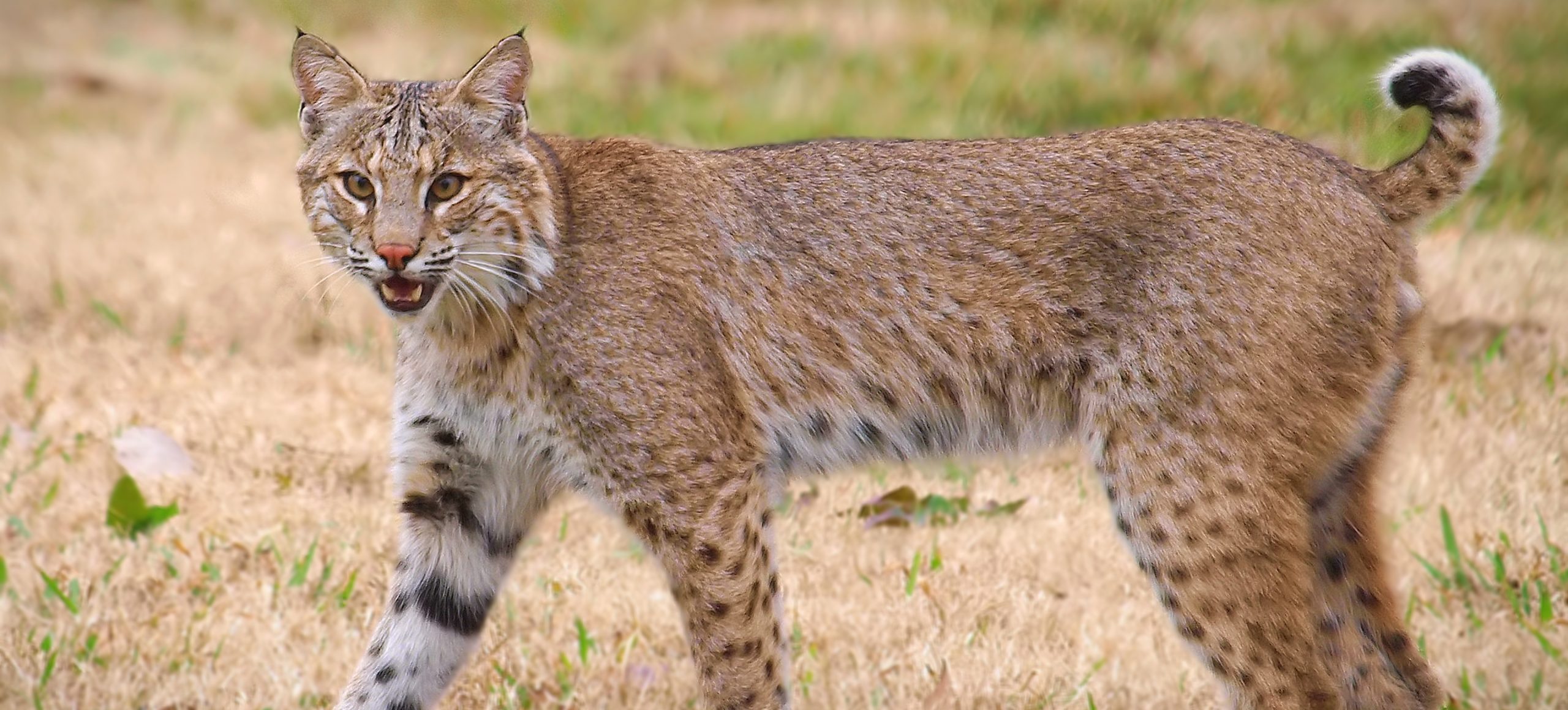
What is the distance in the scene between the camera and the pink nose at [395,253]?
3586 mm

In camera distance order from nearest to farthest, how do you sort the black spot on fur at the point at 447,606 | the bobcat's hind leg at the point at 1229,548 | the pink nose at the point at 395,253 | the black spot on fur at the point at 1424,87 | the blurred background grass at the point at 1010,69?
the pink nose at the point at 395,253 → the bobcat's hind leg at the point at 1229,548 → the black spot on fur at the point at 1424,87 → the black spot on fur at the point at 447,606 → the blurred background grass at the point at 1010,69

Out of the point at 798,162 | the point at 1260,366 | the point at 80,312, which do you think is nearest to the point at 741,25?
the point at 80,312

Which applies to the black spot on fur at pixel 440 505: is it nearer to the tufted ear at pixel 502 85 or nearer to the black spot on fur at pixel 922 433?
the tufted ear at pixel 502 85

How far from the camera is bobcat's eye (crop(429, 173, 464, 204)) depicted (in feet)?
12.2

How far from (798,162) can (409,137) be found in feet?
3.27

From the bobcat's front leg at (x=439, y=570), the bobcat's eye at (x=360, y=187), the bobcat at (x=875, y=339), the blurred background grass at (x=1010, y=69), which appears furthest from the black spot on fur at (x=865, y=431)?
the blurred background grass at (x=1010, y=69)

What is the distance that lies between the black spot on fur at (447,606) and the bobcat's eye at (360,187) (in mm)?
920

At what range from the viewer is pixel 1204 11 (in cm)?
1023

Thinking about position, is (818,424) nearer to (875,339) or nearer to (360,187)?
(875,339)

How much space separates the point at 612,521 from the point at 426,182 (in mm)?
1255

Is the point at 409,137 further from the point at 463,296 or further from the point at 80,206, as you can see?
the point at 80,206

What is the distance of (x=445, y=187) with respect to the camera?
12.2 ft

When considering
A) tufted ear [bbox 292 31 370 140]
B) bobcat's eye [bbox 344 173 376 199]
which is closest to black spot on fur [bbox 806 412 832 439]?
bobcat's eye [bbox 344 173 376 199]

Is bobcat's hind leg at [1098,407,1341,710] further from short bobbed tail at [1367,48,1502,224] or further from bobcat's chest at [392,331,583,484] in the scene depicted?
bobcat's chest at [392,331,583,484]
